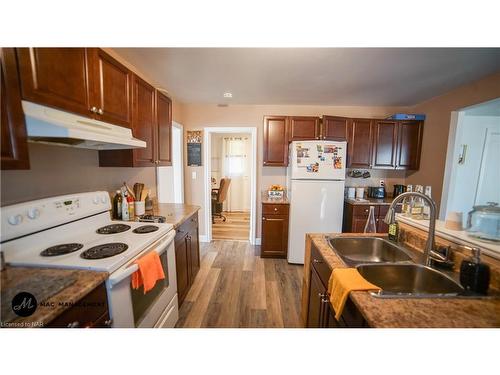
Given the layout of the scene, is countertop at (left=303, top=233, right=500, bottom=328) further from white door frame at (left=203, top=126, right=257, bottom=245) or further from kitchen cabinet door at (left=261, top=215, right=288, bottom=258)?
white door frame at (left=203, top=126, right=257, bottom=245)

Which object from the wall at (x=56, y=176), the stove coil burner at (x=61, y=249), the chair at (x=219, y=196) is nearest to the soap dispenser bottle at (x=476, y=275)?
the stove coil burner at (x=61, y=249)

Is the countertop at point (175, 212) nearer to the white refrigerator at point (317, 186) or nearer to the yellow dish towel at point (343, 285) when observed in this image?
the yellow dish towel at point (343, 285)

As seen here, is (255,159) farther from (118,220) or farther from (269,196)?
(118,220)

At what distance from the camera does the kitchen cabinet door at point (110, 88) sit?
101 centimetres

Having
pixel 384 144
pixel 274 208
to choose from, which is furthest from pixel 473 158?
pixel 274 208

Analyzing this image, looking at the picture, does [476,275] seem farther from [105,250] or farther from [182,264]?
[182,264]

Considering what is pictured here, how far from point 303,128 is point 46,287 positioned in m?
2.76

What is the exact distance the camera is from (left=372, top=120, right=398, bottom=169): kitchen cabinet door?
257cm

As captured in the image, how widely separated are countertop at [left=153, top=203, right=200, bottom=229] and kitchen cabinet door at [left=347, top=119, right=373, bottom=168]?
93.0 inches

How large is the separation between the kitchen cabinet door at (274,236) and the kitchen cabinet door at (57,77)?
7.08ft

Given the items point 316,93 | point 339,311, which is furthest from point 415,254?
point 316,93

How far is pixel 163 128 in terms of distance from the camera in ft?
6.02
